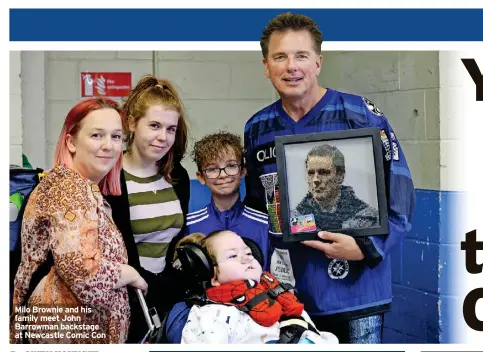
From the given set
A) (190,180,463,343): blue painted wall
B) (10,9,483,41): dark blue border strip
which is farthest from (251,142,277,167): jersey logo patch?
(10,9,483,41): dark blue border strip

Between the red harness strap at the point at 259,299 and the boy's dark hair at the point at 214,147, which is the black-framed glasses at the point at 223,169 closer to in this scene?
the boy's dark hair at the point at 214,147

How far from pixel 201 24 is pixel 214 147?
1.46ft

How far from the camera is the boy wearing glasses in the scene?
2.90 m

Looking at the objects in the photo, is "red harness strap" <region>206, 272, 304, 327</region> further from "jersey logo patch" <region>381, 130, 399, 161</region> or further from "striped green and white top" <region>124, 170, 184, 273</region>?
"jersey logo patch" <region>381, 130, 399, 161</region>

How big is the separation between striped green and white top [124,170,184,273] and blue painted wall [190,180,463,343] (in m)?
0.09

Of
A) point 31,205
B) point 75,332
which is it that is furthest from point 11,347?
point 31,205

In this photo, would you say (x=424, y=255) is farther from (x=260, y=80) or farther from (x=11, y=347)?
(x=11, y=347)

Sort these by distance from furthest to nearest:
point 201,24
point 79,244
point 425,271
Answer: point 425,271
point 201,24
point 79,244

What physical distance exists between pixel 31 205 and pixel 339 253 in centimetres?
111

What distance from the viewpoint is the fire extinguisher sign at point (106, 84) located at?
9.52 ft

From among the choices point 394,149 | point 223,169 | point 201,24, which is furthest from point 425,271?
point 201,24

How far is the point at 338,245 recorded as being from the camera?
2.88 meters

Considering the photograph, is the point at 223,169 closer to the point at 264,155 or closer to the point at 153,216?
the point at 264,155

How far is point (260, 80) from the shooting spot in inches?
115
